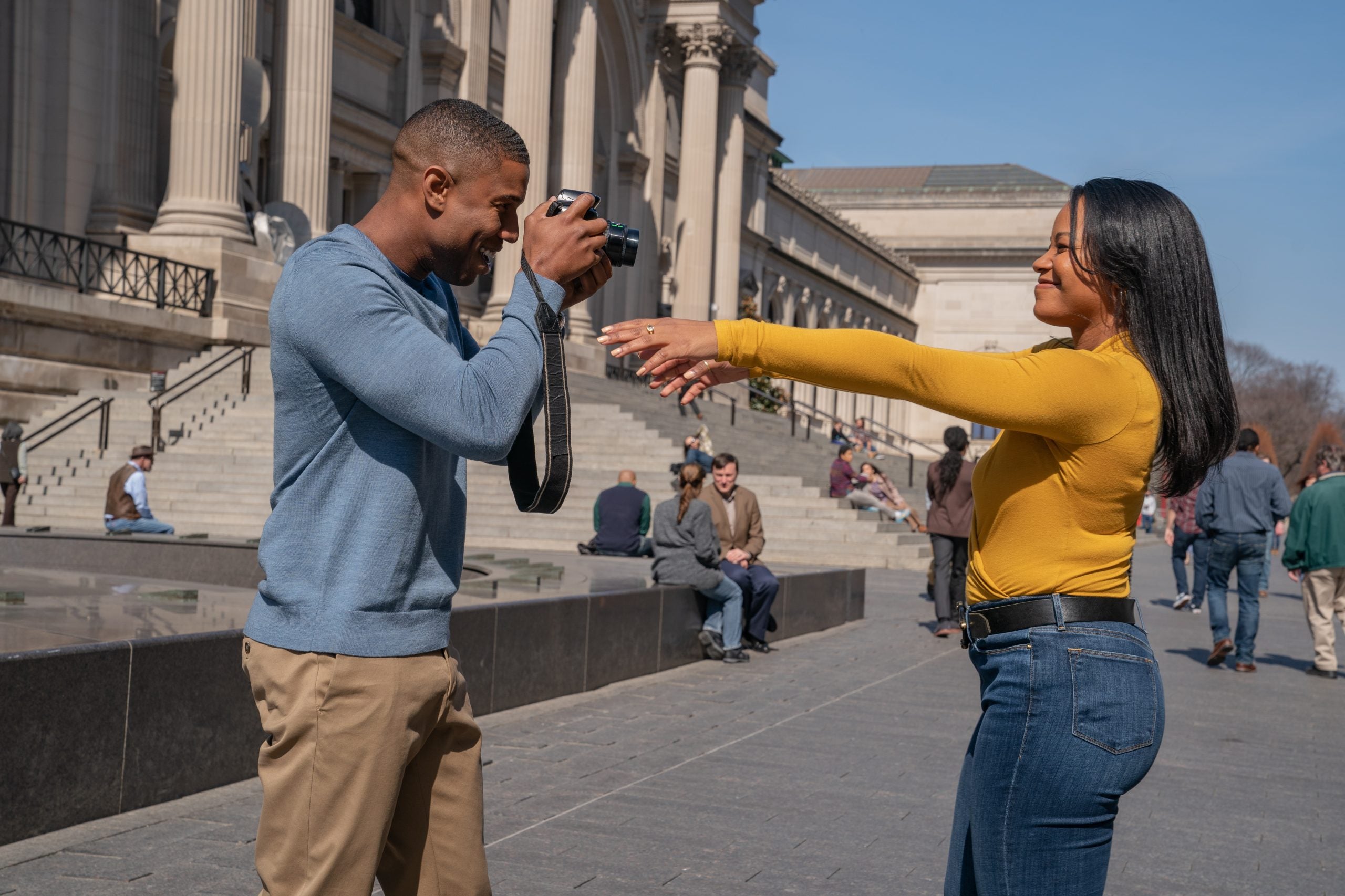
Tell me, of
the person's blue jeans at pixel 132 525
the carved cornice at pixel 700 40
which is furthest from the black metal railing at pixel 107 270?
the carved cornice at pixel 700 40

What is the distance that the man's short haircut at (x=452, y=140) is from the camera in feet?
8.07

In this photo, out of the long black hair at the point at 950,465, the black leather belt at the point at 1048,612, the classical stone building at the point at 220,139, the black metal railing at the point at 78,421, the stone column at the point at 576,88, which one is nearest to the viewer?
the black leather belt at the point at 1048,612

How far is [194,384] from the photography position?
22.2 metres

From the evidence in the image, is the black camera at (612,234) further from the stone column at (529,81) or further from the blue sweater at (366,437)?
the stone column at (529,81)

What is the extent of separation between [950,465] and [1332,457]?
3.22 m

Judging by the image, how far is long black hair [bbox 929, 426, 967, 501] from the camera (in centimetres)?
1320

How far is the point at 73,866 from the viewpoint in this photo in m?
4.69

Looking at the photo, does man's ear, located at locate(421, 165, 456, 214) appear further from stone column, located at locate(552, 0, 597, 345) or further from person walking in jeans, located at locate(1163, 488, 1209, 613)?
stone column, located at locate(552, 0, 597, 345)

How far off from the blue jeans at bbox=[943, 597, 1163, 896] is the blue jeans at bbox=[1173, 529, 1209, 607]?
13200mm

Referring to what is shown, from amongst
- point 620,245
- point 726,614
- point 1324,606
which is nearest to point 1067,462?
point 620,245

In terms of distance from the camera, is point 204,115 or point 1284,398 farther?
point 1284,398

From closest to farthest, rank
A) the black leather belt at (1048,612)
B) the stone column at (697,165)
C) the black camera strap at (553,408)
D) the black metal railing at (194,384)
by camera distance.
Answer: the black camera strap at (553,408)
the black leather belt at (1048,612)
the black metal railing at (194,384)
the stone column at (697,165)

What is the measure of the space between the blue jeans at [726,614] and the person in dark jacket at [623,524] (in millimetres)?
7790

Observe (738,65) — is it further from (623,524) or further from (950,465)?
(950,465)
